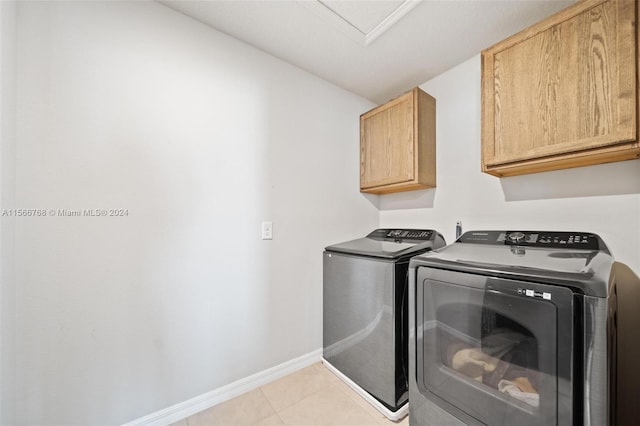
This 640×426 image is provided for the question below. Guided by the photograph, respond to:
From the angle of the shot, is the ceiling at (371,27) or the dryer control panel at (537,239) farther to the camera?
the ceiling at (371,27)

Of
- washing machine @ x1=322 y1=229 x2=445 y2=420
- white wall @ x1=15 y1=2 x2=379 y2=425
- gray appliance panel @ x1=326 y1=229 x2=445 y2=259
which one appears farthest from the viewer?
gray appliance panel @ x1=326 y1=229 x2=445 y2=259

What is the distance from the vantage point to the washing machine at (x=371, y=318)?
147cm

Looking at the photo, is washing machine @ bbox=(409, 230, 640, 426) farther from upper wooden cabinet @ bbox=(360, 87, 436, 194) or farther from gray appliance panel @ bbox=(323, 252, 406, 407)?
upper wooden cabinet @ bbox=(360, 87, 436, 194)

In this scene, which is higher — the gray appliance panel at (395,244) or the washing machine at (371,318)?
the gray appliance panel at (395,244)

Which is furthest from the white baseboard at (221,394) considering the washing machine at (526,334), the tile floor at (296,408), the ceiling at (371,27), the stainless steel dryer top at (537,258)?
the ceiling at (371,27)

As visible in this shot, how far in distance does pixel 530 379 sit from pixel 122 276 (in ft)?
6.12

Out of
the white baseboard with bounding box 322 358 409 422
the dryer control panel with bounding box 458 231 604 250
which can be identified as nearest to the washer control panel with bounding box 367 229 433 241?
the dryer control panel with bounding box 458 231 604 250

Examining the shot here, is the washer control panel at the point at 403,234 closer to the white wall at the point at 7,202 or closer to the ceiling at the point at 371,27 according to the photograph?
the ceiling at the point at 371,27

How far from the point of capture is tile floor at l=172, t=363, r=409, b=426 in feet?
4.64

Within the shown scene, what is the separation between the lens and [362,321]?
65.3 inches

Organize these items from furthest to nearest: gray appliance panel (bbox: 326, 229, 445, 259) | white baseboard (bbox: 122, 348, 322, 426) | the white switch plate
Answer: the white switch plate, gray appliance panel (bbox: 326, 229, 445, 259), white baseboard (bbox: 122, 348, 322, 426)

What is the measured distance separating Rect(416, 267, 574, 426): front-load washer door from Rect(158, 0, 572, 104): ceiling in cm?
147

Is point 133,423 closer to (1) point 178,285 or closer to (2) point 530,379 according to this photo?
(1) point 178,285

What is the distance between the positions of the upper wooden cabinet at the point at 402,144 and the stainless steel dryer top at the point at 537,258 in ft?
2.02
